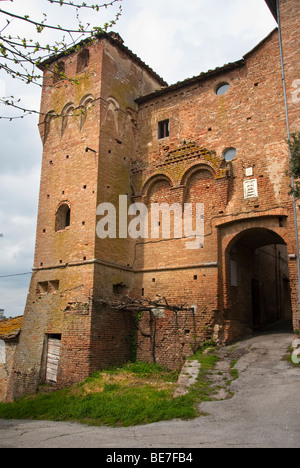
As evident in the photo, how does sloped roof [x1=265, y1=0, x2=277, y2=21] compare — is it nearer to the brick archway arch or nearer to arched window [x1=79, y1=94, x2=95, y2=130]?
arched window [x1=79, y1=94, x2=95, y2=130]

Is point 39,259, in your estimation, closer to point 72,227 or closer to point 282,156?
point 72,227

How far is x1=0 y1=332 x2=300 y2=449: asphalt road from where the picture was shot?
18.5ft

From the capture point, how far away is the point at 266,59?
1333 centimetres

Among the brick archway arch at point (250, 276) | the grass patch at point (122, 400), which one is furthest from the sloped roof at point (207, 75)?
the grass patch at point (122, 400)

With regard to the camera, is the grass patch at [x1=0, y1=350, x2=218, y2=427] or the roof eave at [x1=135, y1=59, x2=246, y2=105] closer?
the grass patch at [x1=0, y1=350, x2=218, y2=427]

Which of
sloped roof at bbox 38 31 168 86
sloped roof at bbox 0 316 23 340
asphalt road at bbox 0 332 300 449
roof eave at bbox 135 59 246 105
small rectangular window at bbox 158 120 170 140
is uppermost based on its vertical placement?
sloped roof at bbox 38 31 168 86

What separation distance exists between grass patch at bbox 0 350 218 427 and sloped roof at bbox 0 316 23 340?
240 cm

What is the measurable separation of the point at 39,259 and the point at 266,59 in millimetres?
10825

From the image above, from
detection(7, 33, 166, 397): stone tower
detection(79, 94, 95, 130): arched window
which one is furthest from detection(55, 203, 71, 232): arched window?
detection(79, 94, 95, 130): arched window

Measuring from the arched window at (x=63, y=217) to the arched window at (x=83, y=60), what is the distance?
574cm

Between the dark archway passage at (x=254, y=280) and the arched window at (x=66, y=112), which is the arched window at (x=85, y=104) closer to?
the arched window at (x=66, y=112)

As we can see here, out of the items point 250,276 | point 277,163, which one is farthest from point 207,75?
point 250,276

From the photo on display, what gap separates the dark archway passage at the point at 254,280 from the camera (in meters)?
13.1
